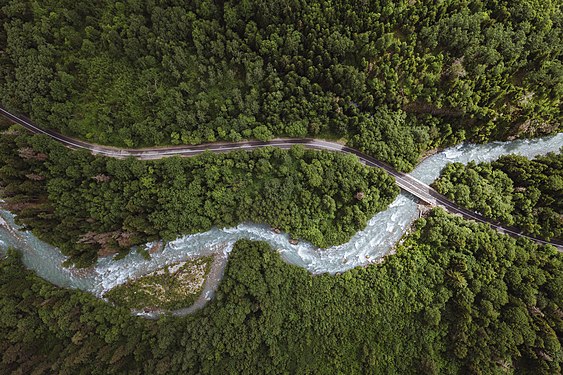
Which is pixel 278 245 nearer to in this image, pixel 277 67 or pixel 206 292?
pixel 206 292

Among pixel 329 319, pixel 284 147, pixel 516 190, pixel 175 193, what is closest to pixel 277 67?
pixel 284 147

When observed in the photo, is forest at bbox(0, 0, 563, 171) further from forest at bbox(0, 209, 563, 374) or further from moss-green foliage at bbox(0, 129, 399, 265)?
forest at bbox(0, 209, 563, 374)

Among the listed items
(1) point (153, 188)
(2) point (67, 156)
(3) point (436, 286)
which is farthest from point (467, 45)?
(2) point (67, 156)

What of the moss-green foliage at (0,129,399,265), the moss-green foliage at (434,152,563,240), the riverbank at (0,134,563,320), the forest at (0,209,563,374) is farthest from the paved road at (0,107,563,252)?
the forest at (0,209,563,374)

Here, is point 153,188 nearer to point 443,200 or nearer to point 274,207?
point 274,207

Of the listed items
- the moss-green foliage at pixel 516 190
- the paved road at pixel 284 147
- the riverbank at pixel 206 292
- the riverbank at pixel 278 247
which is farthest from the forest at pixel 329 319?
the moss-green foliage at pixel 516 190
